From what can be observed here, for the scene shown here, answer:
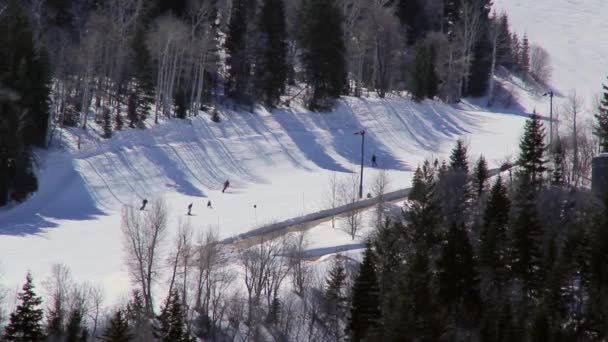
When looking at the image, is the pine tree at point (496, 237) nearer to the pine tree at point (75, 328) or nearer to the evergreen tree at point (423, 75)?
the pine tree at point (75, 328)

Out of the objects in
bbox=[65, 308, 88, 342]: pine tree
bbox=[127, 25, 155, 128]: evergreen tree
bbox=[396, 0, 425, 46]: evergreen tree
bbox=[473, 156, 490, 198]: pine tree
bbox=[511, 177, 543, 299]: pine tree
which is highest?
bbox=[396, 0, 425, 46]: evergreen tree

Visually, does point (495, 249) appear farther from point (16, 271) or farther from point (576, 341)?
point (16, 271)

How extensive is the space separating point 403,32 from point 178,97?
120ft

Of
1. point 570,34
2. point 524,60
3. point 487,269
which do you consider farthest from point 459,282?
point 570,34

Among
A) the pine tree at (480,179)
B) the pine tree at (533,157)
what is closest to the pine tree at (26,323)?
the pine tree at (480,179)

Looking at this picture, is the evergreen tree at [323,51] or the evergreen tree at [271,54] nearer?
the evergreen tree at [271,54]

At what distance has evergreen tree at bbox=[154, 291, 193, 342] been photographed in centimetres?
2902

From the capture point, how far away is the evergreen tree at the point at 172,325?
29.0m

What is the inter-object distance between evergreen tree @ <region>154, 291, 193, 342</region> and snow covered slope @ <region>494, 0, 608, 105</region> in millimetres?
75193

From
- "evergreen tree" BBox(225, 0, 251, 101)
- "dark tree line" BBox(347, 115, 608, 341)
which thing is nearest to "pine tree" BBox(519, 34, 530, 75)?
"evergreen tree" BBox(225, 0, 251, 101)

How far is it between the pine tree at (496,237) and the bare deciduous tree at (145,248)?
15.2m

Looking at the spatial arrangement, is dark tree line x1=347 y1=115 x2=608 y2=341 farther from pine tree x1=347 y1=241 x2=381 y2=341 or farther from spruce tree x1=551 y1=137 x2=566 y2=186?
spruce tree x1=551 y1=137 x2=566 y2=186

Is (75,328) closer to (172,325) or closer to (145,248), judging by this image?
(172,325)

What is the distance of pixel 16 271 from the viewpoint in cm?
3462
